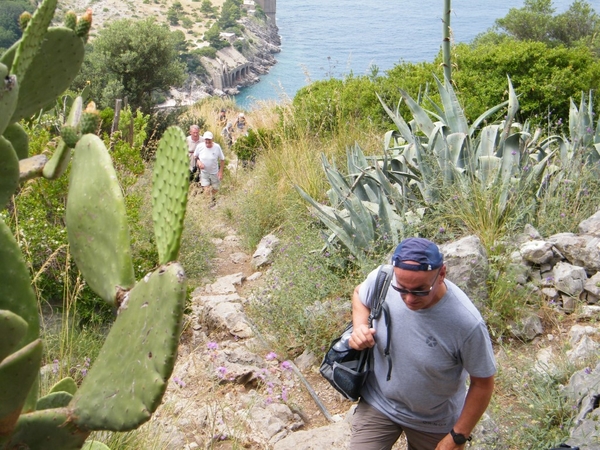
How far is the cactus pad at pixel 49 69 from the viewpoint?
196 cm

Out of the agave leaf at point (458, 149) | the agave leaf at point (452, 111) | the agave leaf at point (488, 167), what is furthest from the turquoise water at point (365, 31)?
the agave leaf at point (488, 167)

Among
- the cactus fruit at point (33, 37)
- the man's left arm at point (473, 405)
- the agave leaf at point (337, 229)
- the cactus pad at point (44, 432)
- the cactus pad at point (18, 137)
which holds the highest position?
the cactus fruit at point (33, 37)

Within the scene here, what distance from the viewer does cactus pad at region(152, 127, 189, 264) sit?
1486mm

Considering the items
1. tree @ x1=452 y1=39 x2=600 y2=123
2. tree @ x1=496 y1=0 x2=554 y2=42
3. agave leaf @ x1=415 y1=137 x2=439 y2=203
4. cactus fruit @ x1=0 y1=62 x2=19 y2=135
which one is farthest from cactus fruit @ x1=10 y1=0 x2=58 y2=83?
tree @ x1=496 y1=0 x2=554 y2=42

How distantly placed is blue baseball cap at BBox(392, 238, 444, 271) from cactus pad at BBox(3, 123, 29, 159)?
1.36 metres

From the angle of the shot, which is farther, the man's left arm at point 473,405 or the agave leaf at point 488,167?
the agave leaf at point 488,167

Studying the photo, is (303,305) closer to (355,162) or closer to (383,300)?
(355,162)

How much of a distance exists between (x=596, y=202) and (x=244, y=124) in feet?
A: 40.2

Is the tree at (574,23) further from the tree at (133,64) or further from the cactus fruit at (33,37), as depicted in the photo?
the cactus fruit at (33,37)

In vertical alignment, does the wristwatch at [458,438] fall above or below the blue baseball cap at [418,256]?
below

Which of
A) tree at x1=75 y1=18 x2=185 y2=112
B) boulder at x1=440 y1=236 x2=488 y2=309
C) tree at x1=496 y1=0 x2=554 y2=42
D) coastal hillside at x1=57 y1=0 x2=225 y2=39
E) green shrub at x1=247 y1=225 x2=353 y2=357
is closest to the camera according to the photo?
boulder at x1=440 y1=236 x2=488 y2=309

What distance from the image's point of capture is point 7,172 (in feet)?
5.62

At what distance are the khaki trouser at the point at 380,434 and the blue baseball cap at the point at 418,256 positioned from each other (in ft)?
2.28

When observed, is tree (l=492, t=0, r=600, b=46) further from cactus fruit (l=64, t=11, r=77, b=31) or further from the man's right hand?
cactus fruit (l=64, t=11, r=77, b=31)
